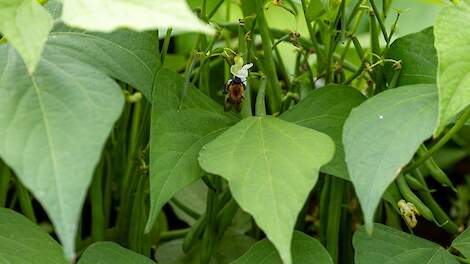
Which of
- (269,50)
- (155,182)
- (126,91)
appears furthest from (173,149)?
(126,91)

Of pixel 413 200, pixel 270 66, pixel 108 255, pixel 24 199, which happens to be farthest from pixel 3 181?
pixel 413 200

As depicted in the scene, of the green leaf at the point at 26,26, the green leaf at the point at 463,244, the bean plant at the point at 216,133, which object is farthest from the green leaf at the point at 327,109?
the green leaf at the point at 26,26

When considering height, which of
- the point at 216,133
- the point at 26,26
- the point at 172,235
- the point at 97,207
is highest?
the point at 26,26

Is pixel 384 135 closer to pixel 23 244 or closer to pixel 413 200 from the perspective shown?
pixel 413 200

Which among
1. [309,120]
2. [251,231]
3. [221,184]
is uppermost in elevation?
[309,120]

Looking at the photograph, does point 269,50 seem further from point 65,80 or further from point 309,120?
point 65,80

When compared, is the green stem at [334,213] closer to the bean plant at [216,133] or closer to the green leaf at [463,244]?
the bean plant at [216,133]
